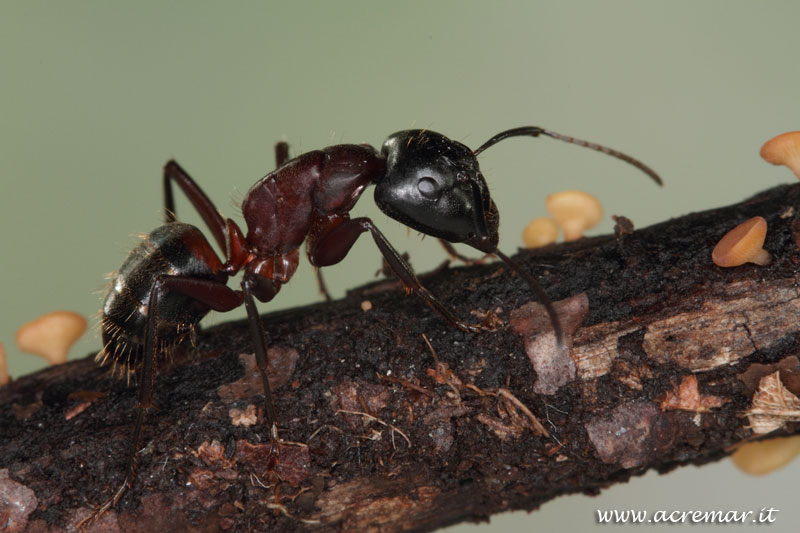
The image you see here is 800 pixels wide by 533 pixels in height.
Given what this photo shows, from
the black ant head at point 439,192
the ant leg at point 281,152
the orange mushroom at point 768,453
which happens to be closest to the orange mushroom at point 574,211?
the black ant head at point 439,192

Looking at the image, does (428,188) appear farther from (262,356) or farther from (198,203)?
(198,203)

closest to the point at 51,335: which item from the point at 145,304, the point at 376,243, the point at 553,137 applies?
the point at 145,304

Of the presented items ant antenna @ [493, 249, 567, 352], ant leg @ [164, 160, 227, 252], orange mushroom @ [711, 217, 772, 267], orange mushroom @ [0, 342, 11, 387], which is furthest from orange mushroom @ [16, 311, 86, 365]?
orange mushroom @ [711, 217, 772, 267]

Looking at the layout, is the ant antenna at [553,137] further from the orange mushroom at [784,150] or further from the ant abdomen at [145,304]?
the ant abdomen at [145,304]

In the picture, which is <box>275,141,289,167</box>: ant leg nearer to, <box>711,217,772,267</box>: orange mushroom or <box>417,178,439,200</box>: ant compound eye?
<box>417,178,439,200</box>: ant compound eye

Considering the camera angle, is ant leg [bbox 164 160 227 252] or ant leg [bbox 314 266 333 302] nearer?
ant leg [bbox 164 160 227 252]
